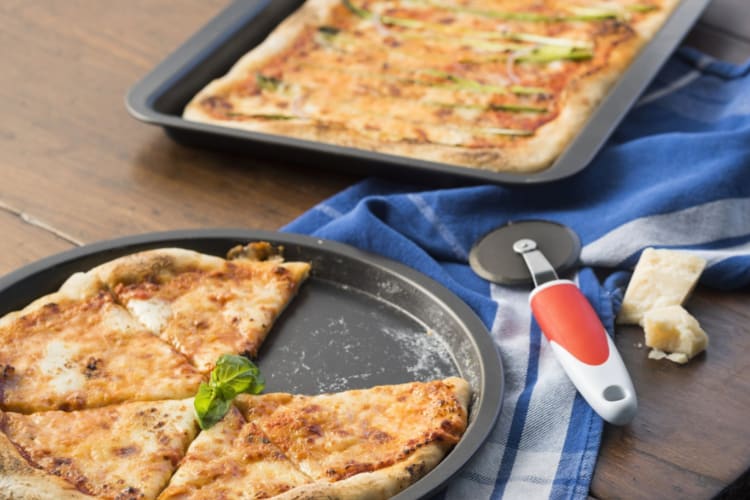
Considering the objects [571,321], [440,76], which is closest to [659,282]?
[571,321]

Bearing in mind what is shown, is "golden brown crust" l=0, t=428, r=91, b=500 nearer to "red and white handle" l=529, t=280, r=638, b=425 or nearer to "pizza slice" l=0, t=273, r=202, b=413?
"pizza slice" l=0, t=273, r=202, b=413

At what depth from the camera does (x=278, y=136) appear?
10.5 ft

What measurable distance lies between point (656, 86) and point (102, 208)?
166cm

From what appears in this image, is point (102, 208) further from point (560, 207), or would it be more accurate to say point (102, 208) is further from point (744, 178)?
point (744, 178)

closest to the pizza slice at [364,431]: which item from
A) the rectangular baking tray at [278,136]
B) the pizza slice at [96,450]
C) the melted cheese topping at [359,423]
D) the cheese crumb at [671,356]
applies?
the melted cheese topping at [359,423]

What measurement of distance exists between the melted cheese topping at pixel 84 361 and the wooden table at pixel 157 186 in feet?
1.30

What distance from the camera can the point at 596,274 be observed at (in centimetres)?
289

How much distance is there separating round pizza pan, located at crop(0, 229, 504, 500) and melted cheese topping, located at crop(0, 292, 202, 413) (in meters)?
0.13

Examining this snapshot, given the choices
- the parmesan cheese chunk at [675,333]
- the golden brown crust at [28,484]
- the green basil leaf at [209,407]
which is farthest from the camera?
the parmesan cheese chunk at [675,333]

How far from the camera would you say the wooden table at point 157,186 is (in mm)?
2352

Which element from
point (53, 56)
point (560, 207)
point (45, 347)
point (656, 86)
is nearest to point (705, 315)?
point (560, 207)

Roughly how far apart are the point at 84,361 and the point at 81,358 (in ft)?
0.04

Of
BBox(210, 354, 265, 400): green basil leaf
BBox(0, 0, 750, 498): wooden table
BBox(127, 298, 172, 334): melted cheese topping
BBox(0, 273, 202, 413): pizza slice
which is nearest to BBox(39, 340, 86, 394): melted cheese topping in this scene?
BBox(0, 273, 202, 413): pizza slice

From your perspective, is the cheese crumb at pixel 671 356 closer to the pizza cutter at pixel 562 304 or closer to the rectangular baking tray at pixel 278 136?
the pizza cutter at pixel 562 304
